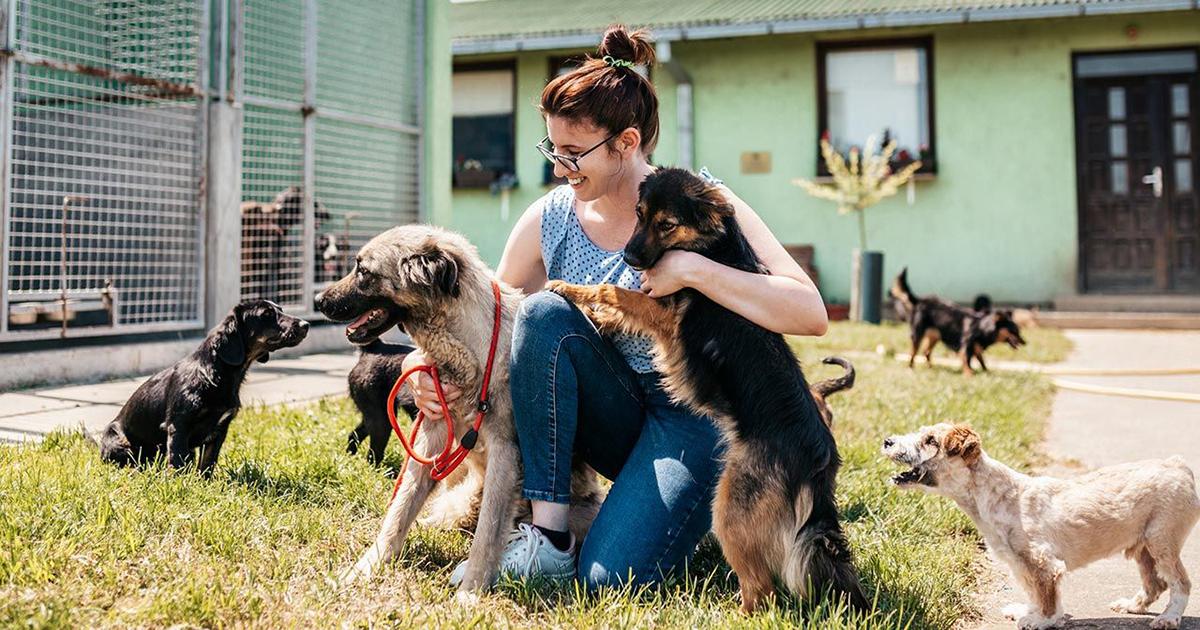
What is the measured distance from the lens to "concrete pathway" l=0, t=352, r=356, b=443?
4.44 metres

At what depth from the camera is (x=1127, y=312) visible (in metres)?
11.9

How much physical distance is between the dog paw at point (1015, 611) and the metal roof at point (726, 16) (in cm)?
989

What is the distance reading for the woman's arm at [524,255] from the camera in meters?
3.29

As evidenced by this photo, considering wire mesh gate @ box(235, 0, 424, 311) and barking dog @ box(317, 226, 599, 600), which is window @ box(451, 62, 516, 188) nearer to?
wire mesh gate @ box(235, 0, 424, 311)

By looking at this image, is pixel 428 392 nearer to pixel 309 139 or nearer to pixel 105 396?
pixel 105 396

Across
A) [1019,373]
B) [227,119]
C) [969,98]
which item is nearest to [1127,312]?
[969,98]

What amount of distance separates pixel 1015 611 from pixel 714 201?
4.68ft

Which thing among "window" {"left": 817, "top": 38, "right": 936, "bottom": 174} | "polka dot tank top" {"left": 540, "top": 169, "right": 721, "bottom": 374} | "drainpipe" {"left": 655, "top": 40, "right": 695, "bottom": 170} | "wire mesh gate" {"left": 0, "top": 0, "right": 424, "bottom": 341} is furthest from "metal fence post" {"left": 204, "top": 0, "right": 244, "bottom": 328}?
"window" {"left": 817, "top": 38, "right": 936, "bottom": 174}

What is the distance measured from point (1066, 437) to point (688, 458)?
320 cm

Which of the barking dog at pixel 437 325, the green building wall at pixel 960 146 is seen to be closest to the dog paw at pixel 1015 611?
the barking dog at pixel 437 325

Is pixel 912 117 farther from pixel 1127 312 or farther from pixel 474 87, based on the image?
pixel 474 87

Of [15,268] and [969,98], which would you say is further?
[969,98]

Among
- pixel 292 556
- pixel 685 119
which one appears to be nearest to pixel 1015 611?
pixel 292 556

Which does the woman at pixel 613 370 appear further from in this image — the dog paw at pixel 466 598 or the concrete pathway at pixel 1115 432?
the concrete pathway at pixel 1115 432
